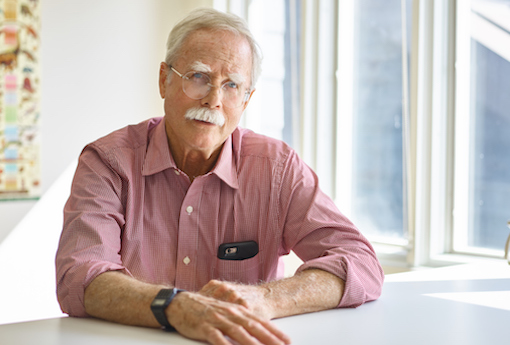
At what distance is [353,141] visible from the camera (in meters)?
3.28

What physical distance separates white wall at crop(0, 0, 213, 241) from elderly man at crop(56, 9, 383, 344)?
1.82m

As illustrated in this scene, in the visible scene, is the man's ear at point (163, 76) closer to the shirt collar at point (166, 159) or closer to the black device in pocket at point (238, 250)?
the shirt collar at point (166, 159)

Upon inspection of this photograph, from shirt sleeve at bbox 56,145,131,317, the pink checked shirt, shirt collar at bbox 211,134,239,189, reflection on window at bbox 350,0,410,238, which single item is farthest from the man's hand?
reflection on window at bbox 350,0,410,238

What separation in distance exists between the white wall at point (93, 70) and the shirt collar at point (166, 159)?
6.07 ft

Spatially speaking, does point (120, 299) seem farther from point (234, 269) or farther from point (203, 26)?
point (203, 26)

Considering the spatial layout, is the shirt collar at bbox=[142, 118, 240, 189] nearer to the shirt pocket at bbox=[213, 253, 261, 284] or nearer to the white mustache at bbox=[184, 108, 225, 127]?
the white mustache at bbox=[184, 108, 225, 127]

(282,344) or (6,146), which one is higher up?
(6,146)

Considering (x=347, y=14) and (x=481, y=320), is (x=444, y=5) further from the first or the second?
(x=481, y=320)

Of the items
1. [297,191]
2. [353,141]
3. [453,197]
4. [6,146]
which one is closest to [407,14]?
[353,141]

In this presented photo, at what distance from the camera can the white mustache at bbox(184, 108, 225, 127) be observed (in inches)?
64.9

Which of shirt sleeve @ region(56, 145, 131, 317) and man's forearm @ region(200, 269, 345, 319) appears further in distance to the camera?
shirt sleeve @ region(56, 145, 131, 317)

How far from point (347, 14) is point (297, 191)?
1.93 metres

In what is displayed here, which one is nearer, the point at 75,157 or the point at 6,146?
the point at 6,146

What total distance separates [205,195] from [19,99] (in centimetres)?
207
